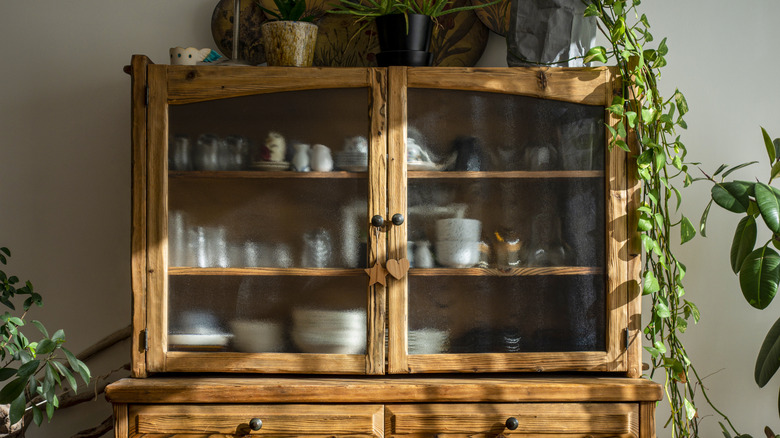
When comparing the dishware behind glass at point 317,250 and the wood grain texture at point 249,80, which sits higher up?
the wood grain texture at point 249,80

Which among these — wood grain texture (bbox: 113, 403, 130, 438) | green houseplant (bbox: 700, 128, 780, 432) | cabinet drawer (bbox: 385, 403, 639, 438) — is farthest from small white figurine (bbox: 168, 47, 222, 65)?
green houseplant (bbox: 700, 128, 780, 432)

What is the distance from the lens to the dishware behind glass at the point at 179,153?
5.07ft

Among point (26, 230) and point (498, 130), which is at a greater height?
point (498, 130)

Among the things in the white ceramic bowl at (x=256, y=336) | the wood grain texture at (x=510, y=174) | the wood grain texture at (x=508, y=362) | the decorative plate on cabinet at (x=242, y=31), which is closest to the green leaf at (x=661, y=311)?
the wood grain texture at (x=508, y=362)

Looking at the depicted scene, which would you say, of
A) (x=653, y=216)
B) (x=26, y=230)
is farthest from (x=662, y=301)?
(x=26, y=230)

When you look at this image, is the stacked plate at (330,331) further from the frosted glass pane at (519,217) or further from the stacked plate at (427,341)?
the frosted glass pane at (519,217)

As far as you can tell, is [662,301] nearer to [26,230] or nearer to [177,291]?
[177,291]

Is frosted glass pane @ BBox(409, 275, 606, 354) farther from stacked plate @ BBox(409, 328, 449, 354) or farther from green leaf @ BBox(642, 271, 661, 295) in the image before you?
green leaf @ BBox(642, 271, 661, 295)

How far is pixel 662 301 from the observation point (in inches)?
61.4

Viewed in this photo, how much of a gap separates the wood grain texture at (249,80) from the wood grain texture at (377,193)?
48 mm

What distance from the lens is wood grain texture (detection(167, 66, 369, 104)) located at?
60.2 inches

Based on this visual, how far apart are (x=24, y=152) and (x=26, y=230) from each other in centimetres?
26

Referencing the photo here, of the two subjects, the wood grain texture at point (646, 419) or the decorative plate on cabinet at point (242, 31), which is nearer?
the wood grain texture at point (646, 419)

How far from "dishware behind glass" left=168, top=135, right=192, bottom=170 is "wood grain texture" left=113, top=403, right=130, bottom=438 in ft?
2.03
